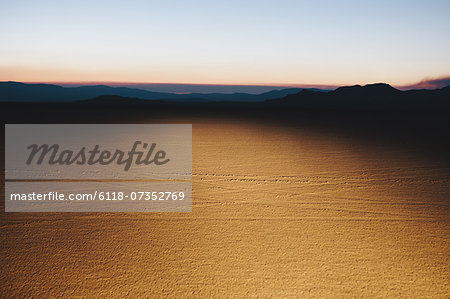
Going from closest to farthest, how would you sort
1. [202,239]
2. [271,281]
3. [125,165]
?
[271,281]
[202,239]
[125,165]

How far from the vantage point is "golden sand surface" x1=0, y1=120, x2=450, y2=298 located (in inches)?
133

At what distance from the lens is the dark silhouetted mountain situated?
81.6 metres

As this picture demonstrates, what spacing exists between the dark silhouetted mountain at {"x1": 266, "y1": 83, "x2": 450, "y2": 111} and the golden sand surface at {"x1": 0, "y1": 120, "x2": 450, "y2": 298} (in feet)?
251

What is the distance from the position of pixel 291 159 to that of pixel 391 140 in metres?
7.04

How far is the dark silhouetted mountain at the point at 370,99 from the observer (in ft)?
268

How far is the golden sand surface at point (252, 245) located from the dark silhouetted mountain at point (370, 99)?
251ft

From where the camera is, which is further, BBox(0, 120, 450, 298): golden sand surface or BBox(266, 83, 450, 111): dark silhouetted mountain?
BBox(266, 83, 450, 111): dark silhouetted mountain

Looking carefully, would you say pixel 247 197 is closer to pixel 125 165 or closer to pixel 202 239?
pixel 202 239

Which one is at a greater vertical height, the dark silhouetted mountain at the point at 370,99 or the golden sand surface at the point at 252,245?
the dark silhouetted mountain at the point at 370,99

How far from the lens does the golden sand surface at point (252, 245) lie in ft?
11.1

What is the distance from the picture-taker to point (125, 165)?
837cm

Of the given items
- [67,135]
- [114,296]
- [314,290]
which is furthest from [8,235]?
[67,135]

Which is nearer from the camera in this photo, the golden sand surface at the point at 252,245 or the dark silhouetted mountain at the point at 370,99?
the golden sand surface at the point at 252,245

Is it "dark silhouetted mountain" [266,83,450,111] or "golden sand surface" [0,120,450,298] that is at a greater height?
"dark silhouetted mountain" [266,83,450,111]
